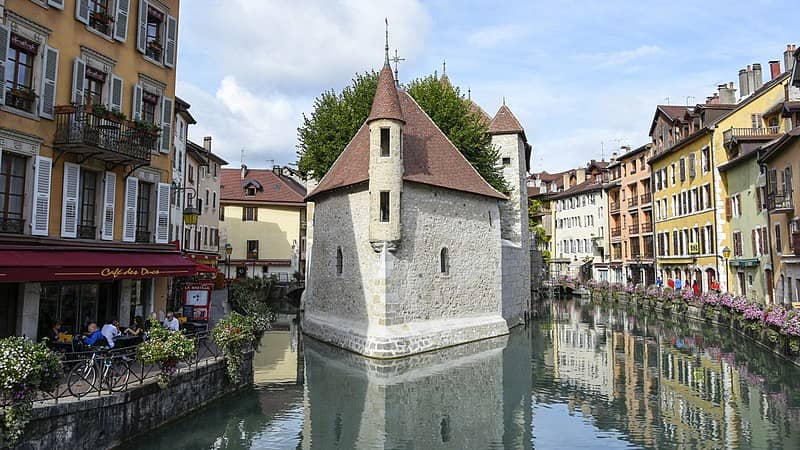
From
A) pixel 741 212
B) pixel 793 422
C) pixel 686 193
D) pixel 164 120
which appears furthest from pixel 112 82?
pixel 686 193

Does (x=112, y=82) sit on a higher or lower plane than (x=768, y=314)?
higher

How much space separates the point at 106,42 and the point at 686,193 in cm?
3584

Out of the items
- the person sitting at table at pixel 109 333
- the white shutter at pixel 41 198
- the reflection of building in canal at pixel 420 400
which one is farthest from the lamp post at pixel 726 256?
the white shutter at pixel 41 198

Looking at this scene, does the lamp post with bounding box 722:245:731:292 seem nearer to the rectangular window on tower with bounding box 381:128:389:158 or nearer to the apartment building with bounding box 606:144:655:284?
the apartment building with bounding box 606:144:655:284

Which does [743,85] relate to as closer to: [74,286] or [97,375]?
[74,286]

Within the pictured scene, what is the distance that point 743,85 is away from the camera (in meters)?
37.3

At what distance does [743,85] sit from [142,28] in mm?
36982

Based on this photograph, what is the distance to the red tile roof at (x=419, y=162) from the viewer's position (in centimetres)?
2270

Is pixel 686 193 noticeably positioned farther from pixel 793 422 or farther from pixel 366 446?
pixel 366 446

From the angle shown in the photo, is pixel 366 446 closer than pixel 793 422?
Yes

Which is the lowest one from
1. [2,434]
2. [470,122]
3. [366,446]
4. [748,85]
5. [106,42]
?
[366,446]

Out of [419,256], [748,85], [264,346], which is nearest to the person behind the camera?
[419,256]

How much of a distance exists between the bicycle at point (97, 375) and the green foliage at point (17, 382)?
139 cm

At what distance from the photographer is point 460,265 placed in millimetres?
24062
